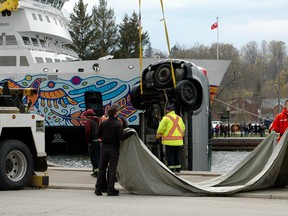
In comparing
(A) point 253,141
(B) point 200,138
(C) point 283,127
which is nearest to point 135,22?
(A) point 253,141

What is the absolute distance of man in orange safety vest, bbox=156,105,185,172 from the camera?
14.5m

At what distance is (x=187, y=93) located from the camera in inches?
661

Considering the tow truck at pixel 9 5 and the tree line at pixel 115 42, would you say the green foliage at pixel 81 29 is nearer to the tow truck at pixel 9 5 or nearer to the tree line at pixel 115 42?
the tree line at pixel 115 42

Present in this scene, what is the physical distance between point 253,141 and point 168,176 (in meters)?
35.5

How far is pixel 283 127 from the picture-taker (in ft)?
42.0

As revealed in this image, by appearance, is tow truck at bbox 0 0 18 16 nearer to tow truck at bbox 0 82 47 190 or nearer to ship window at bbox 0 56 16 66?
ship window at bbox 0 56 16 66

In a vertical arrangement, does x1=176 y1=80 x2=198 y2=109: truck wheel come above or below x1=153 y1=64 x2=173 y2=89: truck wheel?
below

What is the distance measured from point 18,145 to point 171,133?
3.62 m

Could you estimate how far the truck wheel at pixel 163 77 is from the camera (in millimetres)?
16922

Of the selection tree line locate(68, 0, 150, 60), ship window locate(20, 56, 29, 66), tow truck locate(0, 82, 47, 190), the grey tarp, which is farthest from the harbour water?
tree line locate(68, 0, 150, 60)

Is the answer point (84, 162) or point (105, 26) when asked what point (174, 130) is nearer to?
point (84, 162)

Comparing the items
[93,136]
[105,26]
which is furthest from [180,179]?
[105,26]

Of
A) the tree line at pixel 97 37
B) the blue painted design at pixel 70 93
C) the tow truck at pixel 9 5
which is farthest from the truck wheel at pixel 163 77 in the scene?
the tree line at pixel 97 37

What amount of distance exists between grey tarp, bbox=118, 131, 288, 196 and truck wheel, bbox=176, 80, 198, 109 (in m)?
4.64
